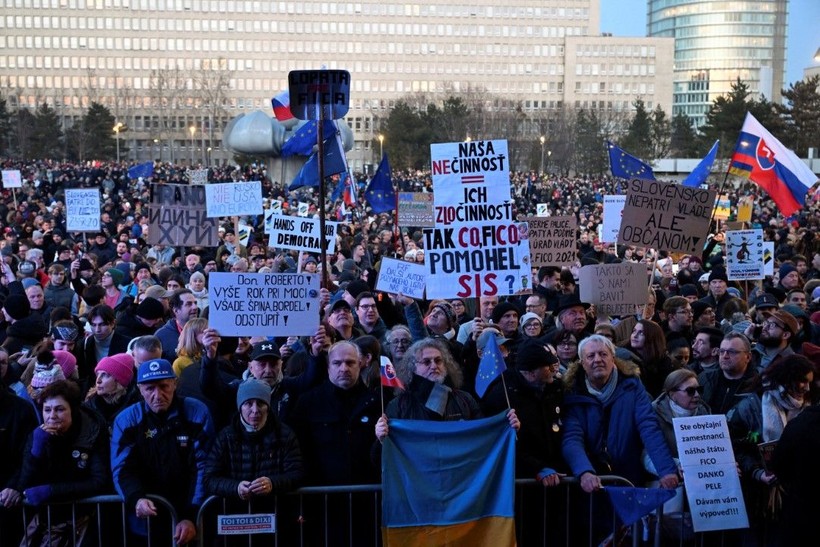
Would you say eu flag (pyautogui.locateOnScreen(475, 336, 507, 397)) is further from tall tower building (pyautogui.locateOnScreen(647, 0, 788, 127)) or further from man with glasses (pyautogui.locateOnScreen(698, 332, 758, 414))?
tall tower building (pyautogui.locateOnScreen(647, 0, 788, 127))

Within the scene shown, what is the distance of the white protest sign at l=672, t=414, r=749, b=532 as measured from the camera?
219 inches

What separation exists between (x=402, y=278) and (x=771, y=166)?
19.2 feet

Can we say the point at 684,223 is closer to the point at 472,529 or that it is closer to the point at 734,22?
the point at 472,529

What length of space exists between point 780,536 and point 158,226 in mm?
9293

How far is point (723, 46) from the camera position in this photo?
18238 centimetres

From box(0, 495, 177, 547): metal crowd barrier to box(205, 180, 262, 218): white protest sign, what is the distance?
9.45 metres

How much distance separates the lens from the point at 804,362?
5715 millimetres

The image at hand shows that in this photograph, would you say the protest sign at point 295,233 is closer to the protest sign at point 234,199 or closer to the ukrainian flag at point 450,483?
the protest sign at point 234,199

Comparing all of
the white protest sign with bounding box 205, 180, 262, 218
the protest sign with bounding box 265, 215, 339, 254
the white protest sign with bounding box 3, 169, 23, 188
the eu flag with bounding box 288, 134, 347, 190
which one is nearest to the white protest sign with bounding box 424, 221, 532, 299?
the protest sign with bounding box 265, 215, 339, 254

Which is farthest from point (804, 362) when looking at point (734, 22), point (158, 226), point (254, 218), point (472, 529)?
point (734, 22)

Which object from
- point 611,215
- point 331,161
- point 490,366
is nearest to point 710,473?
point 490,366

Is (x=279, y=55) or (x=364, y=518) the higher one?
(x=279, y=55)

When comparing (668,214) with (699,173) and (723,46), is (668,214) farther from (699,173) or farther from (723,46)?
(723,46)

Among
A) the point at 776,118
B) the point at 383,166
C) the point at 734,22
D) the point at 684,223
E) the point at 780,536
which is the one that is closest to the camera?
the point at 780,536
